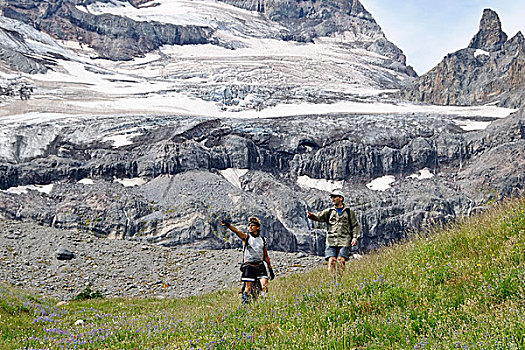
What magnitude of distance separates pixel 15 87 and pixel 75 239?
108 m

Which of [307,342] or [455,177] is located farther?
[455,177]

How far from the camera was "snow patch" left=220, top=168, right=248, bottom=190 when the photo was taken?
81312 millimetres

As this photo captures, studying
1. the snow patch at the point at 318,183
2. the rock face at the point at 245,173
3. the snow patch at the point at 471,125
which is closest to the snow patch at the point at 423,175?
the rock face at the point at 245,173

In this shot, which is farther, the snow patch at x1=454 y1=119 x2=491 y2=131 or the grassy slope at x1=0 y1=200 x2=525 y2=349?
the snow patch at x1=454 y1=119 x2=491 y2=131

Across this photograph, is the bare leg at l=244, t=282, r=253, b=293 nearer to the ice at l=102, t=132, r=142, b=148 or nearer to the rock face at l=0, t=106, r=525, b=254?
the rock face at l=0, t=106, r=525, b=254

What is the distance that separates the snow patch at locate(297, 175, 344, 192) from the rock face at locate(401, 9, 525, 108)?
92.5 meters

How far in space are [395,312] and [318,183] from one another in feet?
285

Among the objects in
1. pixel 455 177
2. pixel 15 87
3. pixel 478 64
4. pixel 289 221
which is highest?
pixel 478 64

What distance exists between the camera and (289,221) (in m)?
70.7

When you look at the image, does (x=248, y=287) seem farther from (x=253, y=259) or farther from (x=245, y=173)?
(x=245, y=173)

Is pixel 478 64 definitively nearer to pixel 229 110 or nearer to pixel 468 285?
pixel 229 110

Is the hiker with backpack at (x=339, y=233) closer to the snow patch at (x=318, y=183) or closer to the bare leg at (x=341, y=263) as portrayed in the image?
the bare leg at (x=341, y=263)

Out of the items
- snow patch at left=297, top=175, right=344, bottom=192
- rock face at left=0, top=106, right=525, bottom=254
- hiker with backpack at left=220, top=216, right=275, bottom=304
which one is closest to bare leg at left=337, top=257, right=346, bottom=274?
hiker with backpack at left=220, top=216, right=275, bottom=304

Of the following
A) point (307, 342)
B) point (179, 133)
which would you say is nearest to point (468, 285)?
point (307, 342)
